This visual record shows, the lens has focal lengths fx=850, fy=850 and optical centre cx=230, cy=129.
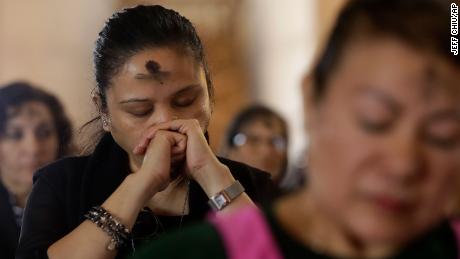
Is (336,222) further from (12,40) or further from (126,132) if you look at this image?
(12,40)

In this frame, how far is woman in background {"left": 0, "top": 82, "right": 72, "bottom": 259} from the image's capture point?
2334mm

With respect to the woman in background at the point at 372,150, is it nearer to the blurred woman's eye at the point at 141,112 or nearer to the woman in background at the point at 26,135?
the blurred woman's eye at the point at 141,112

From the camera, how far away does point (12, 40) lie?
17.1 feet

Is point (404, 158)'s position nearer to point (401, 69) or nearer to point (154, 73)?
point (401, 69)

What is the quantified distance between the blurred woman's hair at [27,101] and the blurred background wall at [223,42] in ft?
4.39

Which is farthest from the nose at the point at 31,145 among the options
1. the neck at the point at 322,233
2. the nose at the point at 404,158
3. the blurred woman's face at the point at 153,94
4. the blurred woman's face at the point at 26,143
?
the nose at the point at 404,158

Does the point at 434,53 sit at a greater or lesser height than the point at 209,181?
greater

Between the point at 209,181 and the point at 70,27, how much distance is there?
4.10 m

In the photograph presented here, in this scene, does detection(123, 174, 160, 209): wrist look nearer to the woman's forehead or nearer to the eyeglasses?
the woman's forehead

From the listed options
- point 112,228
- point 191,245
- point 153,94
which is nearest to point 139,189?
point 112,228

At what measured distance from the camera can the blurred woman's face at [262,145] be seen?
2.85 metres

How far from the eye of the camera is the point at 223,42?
274 inches

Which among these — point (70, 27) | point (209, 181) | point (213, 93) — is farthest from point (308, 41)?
point (209, 181)

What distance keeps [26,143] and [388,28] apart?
5.62 feet
